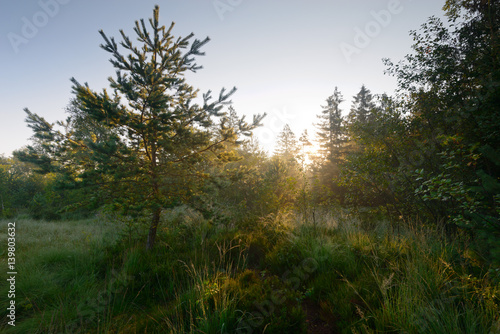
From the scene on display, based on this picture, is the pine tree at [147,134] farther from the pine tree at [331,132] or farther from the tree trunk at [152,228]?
the pine tree at [331,132]

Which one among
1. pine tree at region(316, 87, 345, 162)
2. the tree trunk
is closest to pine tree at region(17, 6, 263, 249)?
the tree trunk

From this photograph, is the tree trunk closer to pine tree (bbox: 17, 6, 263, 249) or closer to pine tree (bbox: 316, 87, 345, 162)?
pine tree (bbox: 17, 6, 263, 249)

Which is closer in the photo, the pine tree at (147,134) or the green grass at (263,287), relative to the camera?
the green grass at (263,287)

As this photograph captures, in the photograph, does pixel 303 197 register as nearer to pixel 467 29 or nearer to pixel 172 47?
pixel 172 47

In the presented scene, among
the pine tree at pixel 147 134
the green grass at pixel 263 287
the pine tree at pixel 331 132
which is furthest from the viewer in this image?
the pine tree at pixel 331 132

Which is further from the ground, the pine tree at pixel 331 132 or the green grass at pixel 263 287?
the pine tree at pixel 331 132

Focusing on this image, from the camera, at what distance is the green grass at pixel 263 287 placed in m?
2.37

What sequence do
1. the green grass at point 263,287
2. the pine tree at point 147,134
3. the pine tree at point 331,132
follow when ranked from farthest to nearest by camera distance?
the pine tree at point 331,132, the pine tree at point 147,134, the green grass at point 263,287

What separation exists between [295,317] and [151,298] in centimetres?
269

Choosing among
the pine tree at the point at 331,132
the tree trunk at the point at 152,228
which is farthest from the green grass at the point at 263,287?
the pine tree at the point at 331,132

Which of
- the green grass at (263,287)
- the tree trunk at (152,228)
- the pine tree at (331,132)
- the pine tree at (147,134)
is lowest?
the green grass at (263,287)

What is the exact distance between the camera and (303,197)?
6977 mm

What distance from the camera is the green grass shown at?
2.37 metres

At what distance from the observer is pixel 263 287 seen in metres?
3.38
